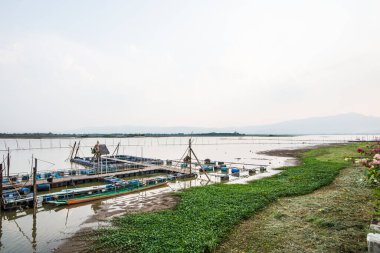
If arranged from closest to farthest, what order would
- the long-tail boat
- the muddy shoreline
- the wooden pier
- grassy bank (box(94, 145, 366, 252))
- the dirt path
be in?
the dirt path
grassy bank (box(94, 145, 366, 252))
the muddy shoreline
the long-tail boat
the wooden pier

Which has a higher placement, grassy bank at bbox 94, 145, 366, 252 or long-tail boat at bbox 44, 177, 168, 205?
grassy bank at bbox 94, 145, 366, 252

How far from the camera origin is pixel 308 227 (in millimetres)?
9891

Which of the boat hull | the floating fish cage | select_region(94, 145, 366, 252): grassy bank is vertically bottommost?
the boat hull

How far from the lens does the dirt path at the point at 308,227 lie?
828 cm

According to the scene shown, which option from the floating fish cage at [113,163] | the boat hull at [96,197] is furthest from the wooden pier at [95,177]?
the boat hull at [96,197]

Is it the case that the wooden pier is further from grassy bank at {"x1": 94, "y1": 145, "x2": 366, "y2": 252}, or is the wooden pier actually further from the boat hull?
grassy bank at {"x1": 94, "y1": 145, "x2": 366, "y2": 252}

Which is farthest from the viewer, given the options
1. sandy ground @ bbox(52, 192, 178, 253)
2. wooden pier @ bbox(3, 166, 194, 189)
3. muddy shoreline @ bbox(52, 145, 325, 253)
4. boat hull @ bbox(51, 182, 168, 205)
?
wooden pier @ bbox(3, 166, 194, 189)

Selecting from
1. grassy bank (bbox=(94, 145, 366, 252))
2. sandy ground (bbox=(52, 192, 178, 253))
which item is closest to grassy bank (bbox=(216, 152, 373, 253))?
grassy bank (bbox=(94, 145, 366, 252))

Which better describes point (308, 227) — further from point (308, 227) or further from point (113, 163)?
point (113, 163)

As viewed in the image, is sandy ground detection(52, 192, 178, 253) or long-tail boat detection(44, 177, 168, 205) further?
long-tail boat detection(44, 177, 168, 205)

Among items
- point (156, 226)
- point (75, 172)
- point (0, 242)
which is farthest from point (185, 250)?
point (75, 172)

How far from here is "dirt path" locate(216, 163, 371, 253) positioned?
8.28 meters

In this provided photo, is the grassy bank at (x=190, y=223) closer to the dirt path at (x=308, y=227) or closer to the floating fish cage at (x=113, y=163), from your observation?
the dirt path at (x=308, y=227)

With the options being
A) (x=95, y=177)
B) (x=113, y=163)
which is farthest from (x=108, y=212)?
(x=113, y=163)
